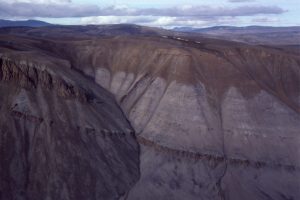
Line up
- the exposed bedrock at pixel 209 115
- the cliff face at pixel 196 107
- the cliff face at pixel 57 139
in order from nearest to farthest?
the cliff face at pixel 57 139 → the exposed bedrock at pixel 209 115 → the cliff face at pixel 196 107

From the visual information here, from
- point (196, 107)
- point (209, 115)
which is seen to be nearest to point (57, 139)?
point (196, 107)

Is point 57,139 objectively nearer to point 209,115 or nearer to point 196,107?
point 196,107

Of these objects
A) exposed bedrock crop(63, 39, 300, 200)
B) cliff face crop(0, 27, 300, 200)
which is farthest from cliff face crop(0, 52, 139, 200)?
exposed bedrock crop(63, 39, 300, 200)

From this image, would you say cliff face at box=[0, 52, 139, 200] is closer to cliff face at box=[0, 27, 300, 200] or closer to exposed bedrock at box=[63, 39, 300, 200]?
cliff face at box=[0, 27, 300, 200]

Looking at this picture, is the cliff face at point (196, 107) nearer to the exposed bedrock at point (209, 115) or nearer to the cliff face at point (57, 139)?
the exposed bedrock at point (209, 115)

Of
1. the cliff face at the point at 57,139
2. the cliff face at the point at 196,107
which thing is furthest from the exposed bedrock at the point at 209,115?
the cliff face at the point at 57,139

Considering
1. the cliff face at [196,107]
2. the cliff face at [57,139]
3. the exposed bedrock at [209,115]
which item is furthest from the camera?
the cliff face at [196,107]

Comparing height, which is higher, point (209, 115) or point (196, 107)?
point (196, 107)

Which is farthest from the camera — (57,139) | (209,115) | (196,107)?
(196,107)
